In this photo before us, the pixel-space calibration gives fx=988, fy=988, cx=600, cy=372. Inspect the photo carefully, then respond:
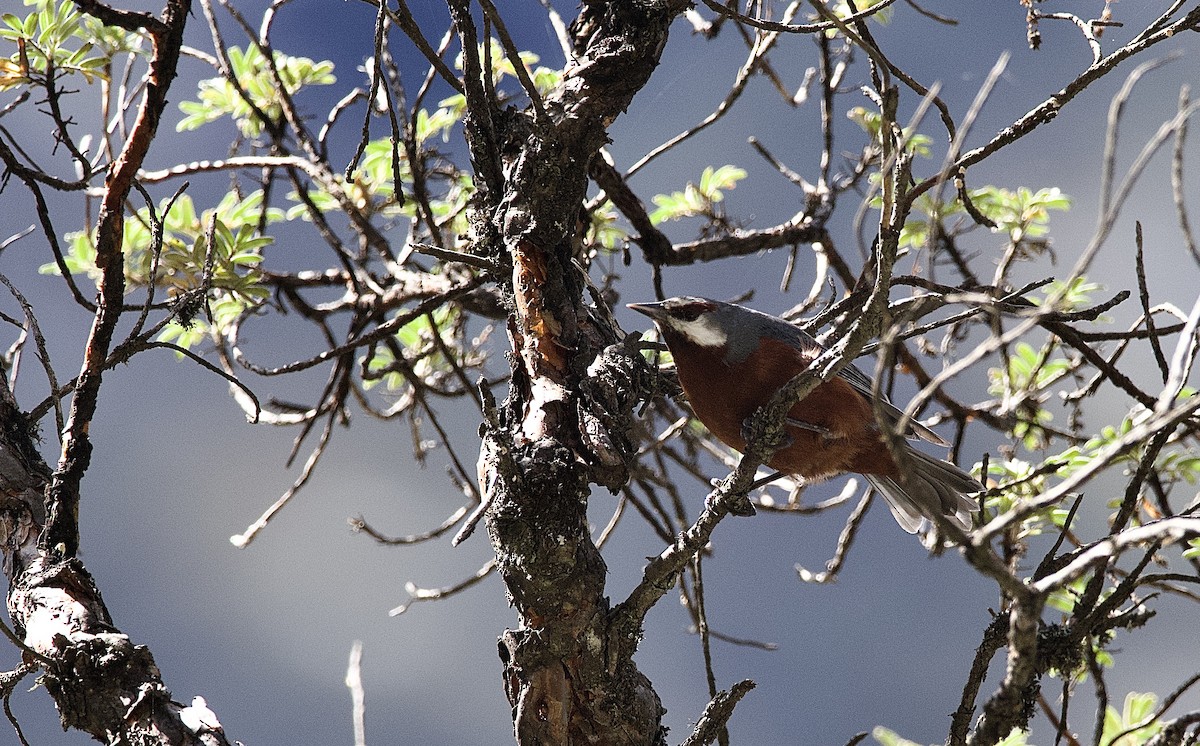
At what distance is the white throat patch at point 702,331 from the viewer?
2.78 metres

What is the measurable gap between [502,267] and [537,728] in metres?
0.98

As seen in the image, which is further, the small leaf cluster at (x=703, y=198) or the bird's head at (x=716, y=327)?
the small leaf cluster at (x=703, y=198)

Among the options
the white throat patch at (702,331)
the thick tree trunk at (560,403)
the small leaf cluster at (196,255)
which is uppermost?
the small leaf cluster at (196,255)

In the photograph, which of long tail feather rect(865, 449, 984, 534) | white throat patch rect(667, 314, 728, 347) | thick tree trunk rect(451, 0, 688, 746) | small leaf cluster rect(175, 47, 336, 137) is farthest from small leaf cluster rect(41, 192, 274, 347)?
long tail feather rect(865, 449, 984, 534)

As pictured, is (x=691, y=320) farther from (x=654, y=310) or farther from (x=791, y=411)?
(x=791, y=411)

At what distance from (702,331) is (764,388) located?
27 centimetres

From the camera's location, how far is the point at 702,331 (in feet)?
9.27

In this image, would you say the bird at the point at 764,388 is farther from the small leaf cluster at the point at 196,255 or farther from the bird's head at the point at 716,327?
the small leaf cluster at the point at 196,255

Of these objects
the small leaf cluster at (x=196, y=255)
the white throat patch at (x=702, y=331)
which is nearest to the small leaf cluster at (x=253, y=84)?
the small leaf cluster at (x=196, y=255)

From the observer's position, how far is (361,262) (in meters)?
3.37

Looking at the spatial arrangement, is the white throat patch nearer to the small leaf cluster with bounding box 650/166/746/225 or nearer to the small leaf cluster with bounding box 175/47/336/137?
the small leaf cluster with bounding box 650/166/746/225

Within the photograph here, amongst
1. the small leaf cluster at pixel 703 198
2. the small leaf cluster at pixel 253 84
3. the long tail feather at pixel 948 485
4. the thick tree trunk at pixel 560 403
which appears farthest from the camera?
the small leaf cluster at pixel 703 198

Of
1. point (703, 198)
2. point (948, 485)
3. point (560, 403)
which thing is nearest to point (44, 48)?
point (560, 403)

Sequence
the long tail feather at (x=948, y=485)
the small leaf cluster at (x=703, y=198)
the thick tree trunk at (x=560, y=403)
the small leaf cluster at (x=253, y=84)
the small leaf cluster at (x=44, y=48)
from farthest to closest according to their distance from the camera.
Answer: the small leaf cluster at (x=703, y=198) → the small leaf cluster at (x=253, y=84) → the long tail feather at (x=948, y=485) → the small leaf cluster at (x=44, y=48) → the thick tree trunk at (x=560, y=403)
